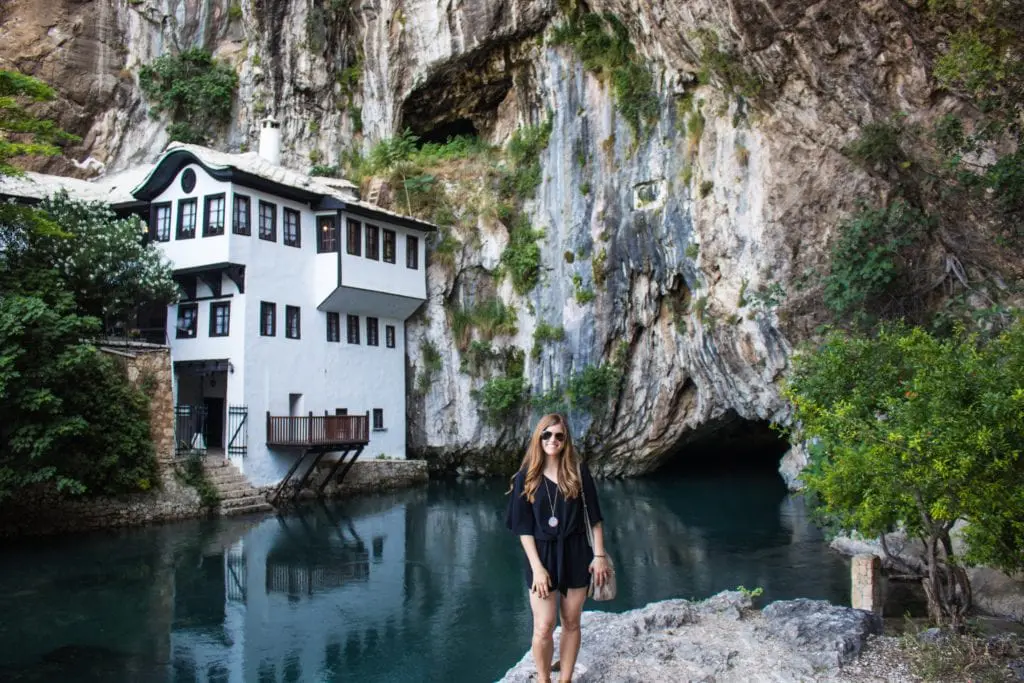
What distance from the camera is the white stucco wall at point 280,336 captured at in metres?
22.5

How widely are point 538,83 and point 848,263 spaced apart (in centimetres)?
1502

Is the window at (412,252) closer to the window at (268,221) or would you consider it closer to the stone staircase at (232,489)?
the window at (268,221)

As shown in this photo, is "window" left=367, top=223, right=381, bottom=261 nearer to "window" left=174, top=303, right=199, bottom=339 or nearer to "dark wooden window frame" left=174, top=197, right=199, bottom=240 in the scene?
"dark wooden window frame" left=174, top=197, right=199, bottom=240

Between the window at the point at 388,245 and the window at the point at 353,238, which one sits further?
the window at the point at 388,245

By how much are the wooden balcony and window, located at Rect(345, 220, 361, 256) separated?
5423 millimetres

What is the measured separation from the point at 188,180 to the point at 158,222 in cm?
173

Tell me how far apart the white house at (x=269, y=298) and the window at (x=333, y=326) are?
37 mm

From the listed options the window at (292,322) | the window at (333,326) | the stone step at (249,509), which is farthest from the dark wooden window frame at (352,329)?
the stone step at (249,509)

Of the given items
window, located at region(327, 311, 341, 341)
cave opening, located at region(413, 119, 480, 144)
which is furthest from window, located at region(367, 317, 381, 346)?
cave opening, located at region(413, 119, 480, 144)

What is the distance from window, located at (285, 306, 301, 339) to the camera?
24.0m

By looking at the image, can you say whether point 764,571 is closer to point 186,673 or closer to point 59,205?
point 186,673

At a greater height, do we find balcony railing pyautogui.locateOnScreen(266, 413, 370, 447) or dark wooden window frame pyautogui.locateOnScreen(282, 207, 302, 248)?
dark wooden window frame pyautogui.locateOnScreen(282, 207, 302, 248)

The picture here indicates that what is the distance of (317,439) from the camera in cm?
2306

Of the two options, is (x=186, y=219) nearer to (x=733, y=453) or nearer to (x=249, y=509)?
(x=249, y=509)
